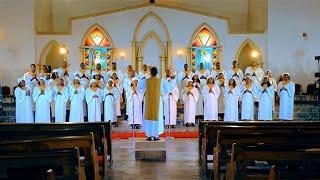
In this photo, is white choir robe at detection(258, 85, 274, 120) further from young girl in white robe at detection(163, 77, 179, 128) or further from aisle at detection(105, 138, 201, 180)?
aisle at detection(105, 138, 201, 180)

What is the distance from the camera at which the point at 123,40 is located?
19562 mm

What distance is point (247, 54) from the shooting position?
66.8 feet

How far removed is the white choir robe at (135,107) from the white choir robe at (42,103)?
8.21 feet

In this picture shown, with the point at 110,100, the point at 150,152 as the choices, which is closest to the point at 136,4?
the point at 110,100

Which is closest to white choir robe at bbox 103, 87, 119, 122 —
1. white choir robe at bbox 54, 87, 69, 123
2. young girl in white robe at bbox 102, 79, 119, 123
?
young girl in white robe at bbox 102, 79, 119, 123

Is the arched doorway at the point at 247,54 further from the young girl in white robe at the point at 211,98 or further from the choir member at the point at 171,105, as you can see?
the choir member at the point at 171,105

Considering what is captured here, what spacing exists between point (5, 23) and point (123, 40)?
4.67m

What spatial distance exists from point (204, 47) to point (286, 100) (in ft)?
17.1

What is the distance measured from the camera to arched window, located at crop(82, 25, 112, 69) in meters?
19.7

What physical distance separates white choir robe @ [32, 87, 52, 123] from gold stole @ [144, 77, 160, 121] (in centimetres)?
553

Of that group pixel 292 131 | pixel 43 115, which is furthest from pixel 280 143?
pixel 43 115

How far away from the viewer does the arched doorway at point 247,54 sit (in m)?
19.4

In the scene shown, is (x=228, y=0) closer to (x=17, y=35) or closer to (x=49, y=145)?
(x=17, y=35)

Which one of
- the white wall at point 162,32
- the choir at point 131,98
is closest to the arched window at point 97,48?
the white wall at point 162,32
